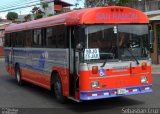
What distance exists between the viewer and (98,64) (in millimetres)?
9828

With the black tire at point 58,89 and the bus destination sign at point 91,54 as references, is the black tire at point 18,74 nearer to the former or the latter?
the black tire at point 58,89

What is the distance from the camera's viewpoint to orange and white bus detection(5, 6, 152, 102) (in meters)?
9.77

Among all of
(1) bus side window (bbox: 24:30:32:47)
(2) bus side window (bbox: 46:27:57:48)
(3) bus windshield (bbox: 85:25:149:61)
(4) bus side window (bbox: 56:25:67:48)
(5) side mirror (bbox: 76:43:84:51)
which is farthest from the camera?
(1) bus side window (bbox: 24:30:32:47)

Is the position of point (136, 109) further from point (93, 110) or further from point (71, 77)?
point (71, 77)

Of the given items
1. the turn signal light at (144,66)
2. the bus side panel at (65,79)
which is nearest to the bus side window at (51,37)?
the bus side panel at (65,79)

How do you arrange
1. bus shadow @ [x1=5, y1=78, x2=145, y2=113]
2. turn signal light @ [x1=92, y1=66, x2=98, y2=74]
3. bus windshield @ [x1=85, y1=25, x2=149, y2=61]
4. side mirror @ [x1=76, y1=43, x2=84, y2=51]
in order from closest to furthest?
side mirror @ [x1=76, y1=43, x2=84, y2=51] → turn signal light @ [x1=92, y1=66, x2=98, y2=74] → bus windshield @ [x1=85, y1=25, x2=149, y2=61] → bus shadow @ [x1=5, y1=78, x2=145, y2=113]

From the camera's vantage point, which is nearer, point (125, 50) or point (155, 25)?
point (125, 50)

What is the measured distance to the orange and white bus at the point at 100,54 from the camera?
977 cm

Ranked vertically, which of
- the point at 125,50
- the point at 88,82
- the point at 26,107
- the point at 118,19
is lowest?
the point at 26,107

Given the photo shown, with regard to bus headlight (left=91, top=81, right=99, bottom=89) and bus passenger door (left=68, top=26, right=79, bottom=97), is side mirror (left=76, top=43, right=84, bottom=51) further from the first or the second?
bus headlight (left=91, top=81, right=99, bottom=89)

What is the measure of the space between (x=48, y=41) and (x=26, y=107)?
247cm

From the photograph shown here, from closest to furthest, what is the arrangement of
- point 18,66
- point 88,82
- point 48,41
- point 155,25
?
point 88,82 < point 48,41 < point 18,66 < point 155,25

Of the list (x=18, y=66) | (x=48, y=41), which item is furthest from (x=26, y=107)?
(x=18, y=66)

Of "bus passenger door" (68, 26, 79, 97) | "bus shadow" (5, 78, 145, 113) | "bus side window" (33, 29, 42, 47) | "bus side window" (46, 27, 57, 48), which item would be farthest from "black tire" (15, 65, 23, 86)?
"bus passenger door" (68, 26, 79, 97)
